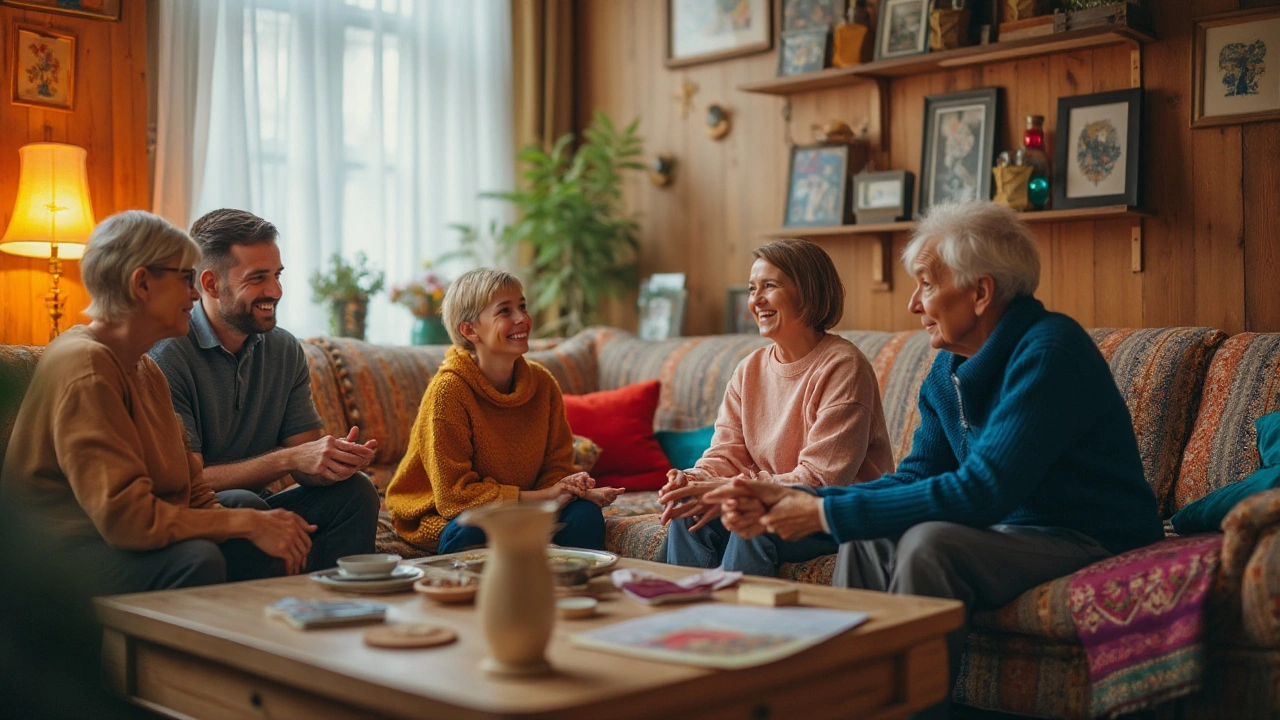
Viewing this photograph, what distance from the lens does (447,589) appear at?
1.77 meters

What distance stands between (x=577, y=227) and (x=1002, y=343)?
2628 mm

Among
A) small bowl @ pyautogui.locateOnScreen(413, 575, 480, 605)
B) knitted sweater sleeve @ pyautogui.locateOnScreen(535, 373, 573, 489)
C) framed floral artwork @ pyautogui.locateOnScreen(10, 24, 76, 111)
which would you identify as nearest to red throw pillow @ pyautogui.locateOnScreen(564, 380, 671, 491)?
knitted sweater sleeve @ pyautogui.locateOnScreen(535, 373, 573, 489)

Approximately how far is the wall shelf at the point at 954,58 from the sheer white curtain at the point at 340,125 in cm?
122

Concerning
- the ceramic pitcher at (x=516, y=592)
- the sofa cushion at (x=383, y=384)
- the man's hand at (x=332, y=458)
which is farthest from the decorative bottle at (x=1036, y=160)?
the ceramic pitcher at (x=516, y=592)

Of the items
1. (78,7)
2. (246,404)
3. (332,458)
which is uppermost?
(78,7)

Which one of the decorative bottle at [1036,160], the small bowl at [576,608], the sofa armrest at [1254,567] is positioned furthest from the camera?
the decorative bottle at [1036,160]

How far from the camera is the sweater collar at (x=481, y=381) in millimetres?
2738

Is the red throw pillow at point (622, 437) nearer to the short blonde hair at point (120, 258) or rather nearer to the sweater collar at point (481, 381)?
the sweater collar at point (481, 381)

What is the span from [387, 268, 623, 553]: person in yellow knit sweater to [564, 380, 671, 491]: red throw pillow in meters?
0.52

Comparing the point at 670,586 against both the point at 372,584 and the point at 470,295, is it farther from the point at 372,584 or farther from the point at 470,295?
the point at 470,295

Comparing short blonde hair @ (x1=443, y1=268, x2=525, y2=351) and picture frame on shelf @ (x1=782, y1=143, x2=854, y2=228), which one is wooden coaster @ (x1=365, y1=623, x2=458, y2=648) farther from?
picture frame on shelf @ (x1=782, y1=143, x2=854, y2=228)

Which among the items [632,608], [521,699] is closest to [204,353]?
[632,608]

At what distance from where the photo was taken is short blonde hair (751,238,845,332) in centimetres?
260

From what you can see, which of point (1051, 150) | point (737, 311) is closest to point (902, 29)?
point (1051, 150)
